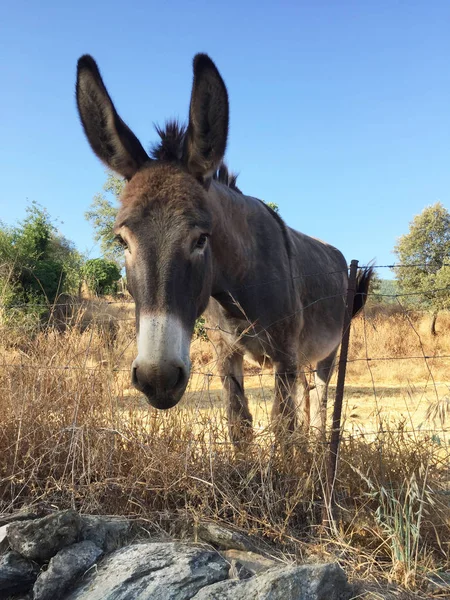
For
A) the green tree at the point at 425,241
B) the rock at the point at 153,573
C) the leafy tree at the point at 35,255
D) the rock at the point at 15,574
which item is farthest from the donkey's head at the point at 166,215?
the green tree at the point at 425,241

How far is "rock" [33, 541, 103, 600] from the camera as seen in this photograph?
2.12m

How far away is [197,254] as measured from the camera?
7.82ft

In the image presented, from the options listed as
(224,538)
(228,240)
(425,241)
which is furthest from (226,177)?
(425,241)

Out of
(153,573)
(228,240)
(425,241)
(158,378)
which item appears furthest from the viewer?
(425,241)

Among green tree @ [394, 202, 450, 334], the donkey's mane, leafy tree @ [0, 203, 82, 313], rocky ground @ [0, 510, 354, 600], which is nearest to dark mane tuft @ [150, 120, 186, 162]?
the donkey's mane

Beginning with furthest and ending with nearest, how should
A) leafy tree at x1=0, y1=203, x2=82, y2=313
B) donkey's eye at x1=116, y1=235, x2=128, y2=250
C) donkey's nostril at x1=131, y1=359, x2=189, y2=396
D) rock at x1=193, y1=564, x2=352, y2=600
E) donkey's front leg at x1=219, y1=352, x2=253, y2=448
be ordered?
leafy tree at x1=0, y1=203, x2=82, y2=313 → donkey's front leg at x1=219, y1=352, x2=253, y2=448 → donkey's eye at x1=116, y1=235, x2=128, y2=250 → donkey's nostril at x1=131, y1=359, x2=189, y2=396 → rock at x1=193, y1=564, x2=352, y2=600

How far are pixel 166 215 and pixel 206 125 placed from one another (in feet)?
2.59

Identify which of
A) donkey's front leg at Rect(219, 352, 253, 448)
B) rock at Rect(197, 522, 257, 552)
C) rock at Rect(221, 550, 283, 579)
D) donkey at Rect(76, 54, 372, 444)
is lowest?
rock at Rect(221, 550, 283, 579)

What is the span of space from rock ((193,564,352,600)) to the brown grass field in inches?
8.9

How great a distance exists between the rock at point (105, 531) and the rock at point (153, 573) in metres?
0.15

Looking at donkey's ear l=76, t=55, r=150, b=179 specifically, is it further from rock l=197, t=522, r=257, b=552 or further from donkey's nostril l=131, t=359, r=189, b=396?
rock l=197, t=522, r=257, b=552

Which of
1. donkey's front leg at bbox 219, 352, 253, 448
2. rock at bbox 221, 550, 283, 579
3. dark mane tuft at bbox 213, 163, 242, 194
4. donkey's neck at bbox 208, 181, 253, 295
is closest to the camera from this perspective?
rock at bbox 221, 550, 283, 579

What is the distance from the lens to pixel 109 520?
2551 mm

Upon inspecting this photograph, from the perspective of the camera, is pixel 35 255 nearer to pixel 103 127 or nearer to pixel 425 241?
pixel 103 127
